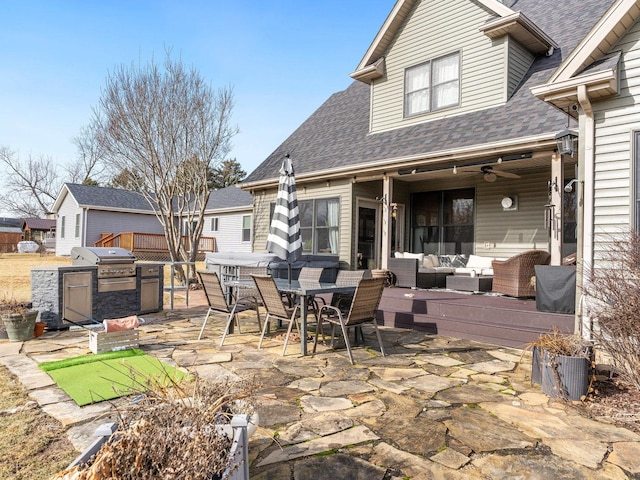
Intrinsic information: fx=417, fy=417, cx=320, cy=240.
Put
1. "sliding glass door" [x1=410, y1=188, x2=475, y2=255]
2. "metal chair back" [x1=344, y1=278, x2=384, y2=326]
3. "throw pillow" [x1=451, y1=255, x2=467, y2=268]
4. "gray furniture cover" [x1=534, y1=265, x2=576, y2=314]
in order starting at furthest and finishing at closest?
"sliding glass door" [x1=410, y1=188, x2=475, y2=255]
"throw pillow" [x1=451, y1=255, x2=467, y2=268]
"gray furniture cover" [x1=534, y1=265, x2=576, y2=314]
"metal chair back" [x1=344, y1=278, x2=384, y2=326]

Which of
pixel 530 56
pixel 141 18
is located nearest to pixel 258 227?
pixel 141 18

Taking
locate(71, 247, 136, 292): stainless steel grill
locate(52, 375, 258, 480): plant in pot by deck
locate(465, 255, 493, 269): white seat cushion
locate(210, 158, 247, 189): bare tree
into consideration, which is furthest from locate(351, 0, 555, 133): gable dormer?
locate(210, 158, 247, 189): bare tree

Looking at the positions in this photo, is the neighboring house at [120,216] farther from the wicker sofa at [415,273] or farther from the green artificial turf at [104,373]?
the green artificial turf at [104,373]

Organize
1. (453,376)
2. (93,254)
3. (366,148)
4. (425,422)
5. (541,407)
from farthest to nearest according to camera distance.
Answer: (366,148) < (93,254) < (453,376) < (541,407) < (425,422)

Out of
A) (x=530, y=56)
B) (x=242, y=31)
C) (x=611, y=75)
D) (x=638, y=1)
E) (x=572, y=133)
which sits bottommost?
(x=572, y=133)

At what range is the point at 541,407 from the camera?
3.28 metres

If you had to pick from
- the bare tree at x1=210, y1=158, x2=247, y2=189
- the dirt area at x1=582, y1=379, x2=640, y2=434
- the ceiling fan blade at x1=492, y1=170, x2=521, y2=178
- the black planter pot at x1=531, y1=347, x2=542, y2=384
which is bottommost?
the dirt area at x1=582, y1=379, x2=640, y2=434

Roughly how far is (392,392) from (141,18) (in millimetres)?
10587

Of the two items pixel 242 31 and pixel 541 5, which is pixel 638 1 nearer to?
pixel 541 5

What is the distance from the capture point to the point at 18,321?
538 cm

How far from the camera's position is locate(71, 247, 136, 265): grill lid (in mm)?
6586

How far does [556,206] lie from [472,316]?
2273mm

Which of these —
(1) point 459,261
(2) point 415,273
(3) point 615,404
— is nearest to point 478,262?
(1) point 459,261

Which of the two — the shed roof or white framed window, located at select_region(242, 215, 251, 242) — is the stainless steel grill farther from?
the shed roof
